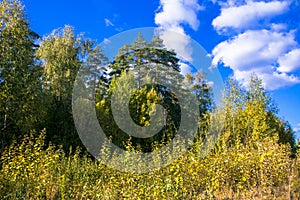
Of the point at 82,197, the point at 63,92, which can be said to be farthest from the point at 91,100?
the point at 82,197

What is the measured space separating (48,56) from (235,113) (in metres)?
12.6

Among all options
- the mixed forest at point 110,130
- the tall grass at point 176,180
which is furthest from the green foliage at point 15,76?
the tall grass at point 176,180

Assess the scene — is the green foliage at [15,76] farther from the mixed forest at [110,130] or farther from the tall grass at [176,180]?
the tall grass at [176,180]

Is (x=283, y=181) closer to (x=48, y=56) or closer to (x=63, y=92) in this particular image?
(x=63, y=92)

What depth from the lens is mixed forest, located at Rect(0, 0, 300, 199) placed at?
5.96 meters

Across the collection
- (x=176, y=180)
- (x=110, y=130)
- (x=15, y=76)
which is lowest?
(x=176, y=180)

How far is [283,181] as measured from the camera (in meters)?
6.35

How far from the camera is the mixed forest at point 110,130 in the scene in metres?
5.96

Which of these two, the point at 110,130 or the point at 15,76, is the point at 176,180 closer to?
the point at 15,76

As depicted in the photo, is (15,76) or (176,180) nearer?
(176,180)

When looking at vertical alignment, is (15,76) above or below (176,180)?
above

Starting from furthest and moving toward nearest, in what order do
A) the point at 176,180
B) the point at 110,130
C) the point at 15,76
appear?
the point at 110,130
the point at 15,76
the point at 176,180

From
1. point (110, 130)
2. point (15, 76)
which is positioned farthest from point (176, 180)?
point (110, 130)

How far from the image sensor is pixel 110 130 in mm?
16781
